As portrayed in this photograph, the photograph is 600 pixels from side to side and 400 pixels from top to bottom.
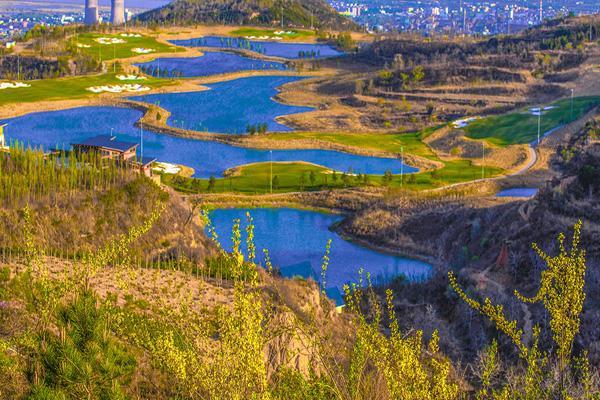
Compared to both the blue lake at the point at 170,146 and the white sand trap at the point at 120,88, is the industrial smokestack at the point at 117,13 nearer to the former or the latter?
the white sand trap at the point at 120,88

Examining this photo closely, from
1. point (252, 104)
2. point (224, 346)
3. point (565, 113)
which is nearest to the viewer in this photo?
point (224, 346)

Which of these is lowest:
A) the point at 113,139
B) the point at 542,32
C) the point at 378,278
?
the point at 378,278

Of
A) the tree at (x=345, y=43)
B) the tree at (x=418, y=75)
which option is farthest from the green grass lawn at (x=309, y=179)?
the tree at (x=345, y=43)

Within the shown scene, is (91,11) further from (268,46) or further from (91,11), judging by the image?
(268,46)

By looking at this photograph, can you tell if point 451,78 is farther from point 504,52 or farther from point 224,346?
point 224,346

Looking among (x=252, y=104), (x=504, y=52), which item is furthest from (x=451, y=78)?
(x=252, y=104)

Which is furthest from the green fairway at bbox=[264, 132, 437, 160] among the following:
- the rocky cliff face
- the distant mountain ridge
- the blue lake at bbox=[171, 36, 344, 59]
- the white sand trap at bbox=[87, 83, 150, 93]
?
the distant mountain ridge

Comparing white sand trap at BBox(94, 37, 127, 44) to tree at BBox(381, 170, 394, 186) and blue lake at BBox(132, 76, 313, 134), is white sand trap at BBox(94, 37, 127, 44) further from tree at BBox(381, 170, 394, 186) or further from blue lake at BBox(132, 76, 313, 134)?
tree at BBox(381, 170, 394, 186)
